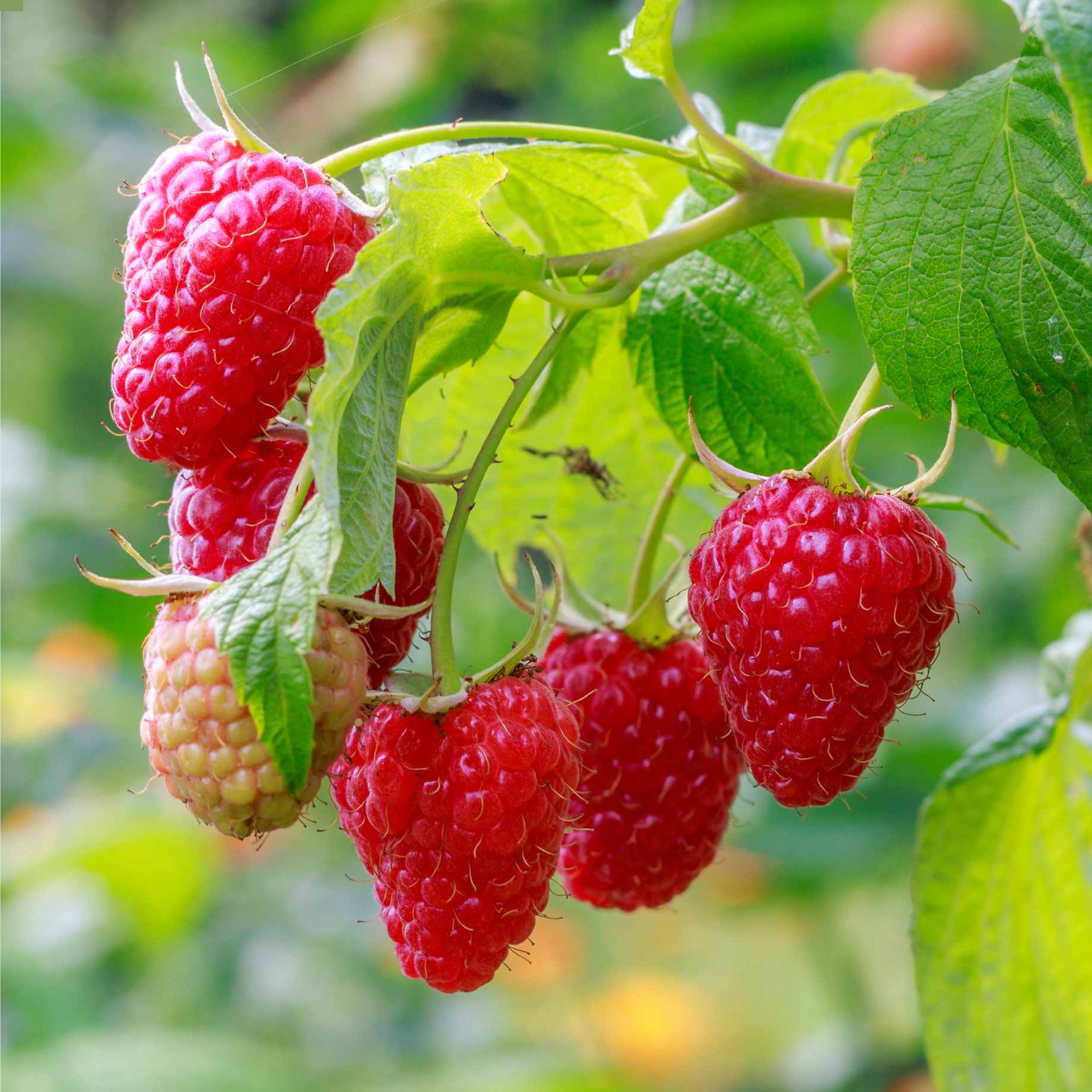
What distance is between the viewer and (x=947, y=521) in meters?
1.95

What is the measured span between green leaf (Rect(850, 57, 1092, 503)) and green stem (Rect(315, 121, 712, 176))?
0.14 metres

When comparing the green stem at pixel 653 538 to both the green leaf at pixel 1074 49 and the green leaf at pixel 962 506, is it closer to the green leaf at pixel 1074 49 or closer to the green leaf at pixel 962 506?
the green leaf at pixel 962 506

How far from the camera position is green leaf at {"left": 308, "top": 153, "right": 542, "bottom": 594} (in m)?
0.59

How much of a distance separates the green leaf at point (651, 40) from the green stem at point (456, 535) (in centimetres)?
18

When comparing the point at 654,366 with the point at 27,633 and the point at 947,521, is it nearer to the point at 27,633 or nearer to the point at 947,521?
the point at 947,521

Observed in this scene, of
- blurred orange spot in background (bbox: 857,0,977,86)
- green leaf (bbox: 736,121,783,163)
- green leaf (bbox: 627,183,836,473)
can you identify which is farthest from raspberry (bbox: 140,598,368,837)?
blurred orange spot in background (bbox: 857,0,977,86)

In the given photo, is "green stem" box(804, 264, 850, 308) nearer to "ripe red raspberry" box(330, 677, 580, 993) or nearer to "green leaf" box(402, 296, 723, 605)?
"green leaf" box(402, 296, 723, 605)

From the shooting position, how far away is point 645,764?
897mm

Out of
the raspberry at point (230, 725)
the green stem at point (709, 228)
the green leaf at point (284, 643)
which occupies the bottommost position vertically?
the raspberry at point (230, 725)

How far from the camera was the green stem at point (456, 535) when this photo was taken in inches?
27.0

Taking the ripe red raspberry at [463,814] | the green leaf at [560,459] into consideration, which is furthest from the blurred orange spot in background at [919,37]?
the ripe red raspberry at [463,814]

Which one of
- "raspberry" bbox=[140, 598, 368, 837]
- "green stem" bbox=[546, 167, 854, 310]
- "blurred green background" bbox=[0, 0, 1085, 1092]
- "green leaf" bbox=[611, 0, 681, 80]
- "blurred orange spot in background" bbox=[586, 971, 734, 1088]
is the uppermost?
"green leaf" bbox=[611, 0, 681, 80]

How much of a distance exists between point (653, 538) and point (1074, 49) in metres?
0.44

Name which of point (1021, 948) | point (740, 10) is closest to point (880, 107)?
point (1021, 948)
